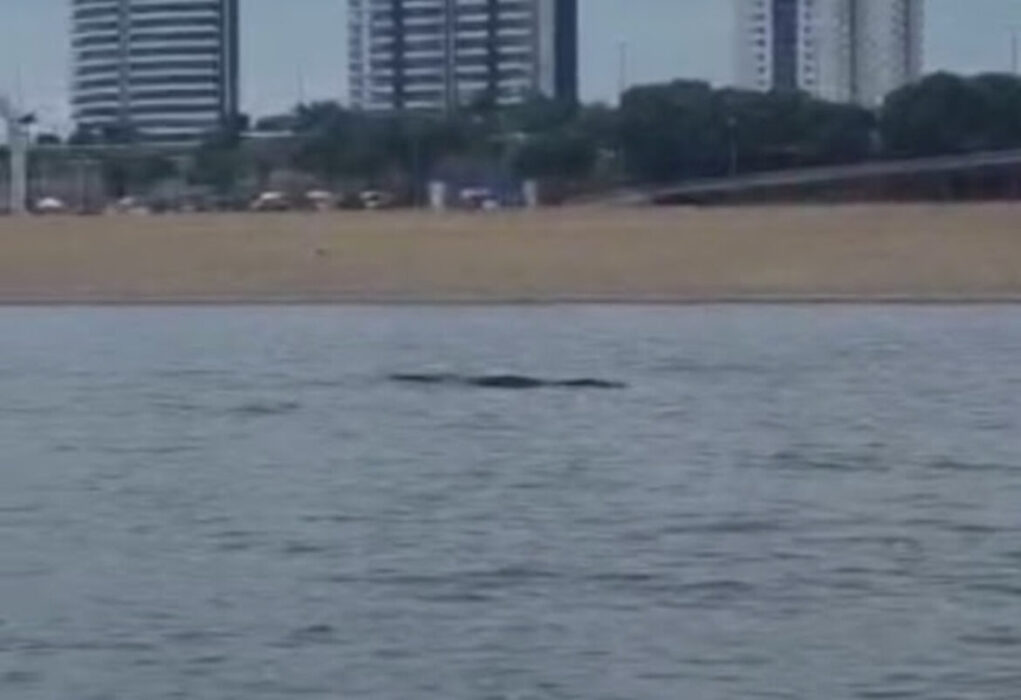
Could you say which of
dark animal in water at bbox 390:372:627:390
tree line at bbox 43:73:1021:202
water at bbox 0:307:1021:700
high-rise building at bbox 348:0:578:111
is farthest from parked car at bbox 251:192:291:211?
dark animal in water at bbox 390:372:627:390

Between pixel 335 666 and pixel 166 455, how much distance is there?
35.5 feet

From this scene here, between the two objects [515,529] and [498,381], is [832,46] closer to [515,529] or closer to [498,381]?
[498,381]

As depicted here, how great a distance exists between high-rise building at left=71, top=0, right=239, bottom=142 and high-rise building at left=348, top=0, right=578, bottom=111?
12.3ft

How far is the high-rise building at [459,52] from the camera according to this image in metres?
99.5

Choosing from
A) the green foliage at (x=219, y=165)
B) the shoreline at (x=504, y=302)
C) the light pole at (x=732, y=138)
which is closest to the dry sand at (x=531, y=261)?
the shoreline at (x=504, y=302)

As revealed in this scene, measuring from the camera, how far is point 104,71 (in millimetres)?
114688

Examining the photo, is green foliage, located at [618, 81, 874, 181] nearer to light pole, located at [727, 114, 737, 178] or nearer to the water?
light pole, located at [727, 114, 737, 178]

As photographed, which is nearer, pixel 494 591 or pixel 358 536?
pixel 494 591

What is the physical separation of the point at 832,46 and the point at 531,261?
49.2m

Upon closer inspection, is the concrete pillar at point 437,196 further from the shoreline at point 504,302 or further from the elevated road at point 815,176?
the shoreline at point 504,302

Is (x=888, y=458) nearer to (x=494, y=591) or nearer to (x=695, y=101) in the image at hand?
(x=494, y=591)

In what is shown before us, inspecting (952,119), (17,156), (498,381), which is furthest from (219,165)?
(498,381)

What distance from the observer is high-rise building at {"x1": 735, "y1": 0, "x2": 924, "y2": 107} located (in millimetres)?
97688

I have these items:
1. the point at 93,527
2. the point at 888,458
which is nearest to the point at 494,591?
the point at 93,527
